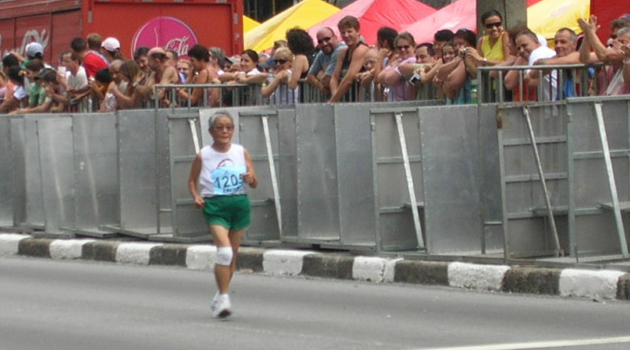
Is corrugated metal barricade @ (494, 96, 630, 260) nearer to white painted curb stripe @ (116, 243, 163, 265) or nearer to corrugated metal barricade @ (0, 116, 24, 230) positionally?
white painted curb stripe @ (116, 243, 163, 265)

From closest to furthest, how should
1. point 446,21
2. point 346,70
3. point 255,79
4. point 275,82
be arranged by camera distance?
1. point 346,70
2. point 275,82
3. point 255,79
4. point 446,21

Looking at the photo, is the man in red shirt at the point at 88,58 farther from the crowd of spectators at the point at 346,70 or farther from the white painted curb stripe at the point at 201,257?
the white painted curb stripe at the point at 201,257

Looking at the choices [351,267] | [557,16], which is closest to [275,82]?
[351,267]

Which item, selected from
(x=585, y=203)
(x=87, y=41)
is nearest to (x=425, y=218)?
(x=585, y=203)

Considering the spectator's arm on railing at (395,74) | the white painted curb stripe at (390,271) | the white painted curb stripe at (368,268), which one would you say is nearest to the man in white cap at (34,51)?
the spectator's arm on railing at (395,74)

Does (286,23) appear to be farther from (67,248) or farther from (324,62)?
(324,62)

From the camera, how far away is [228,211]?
36.6 ft

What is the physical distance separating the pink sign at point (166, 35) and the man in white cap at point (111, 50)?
1.95 m

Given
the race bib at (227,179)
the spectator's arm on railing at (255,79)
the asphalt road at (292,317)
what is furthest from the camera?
the spectator's arm on railing at (255,79)

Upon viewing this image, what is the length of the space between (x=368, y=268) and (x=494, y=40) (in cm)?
267

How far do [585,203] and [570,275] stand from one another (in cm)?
76

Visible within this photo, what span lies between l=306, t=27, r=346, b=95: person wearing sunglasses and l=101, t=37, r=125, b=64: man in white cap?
16.3 feet

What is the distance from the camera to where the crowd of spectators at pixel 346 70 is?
40.2 ft

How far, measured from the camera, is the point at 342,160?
1337 centimetres
